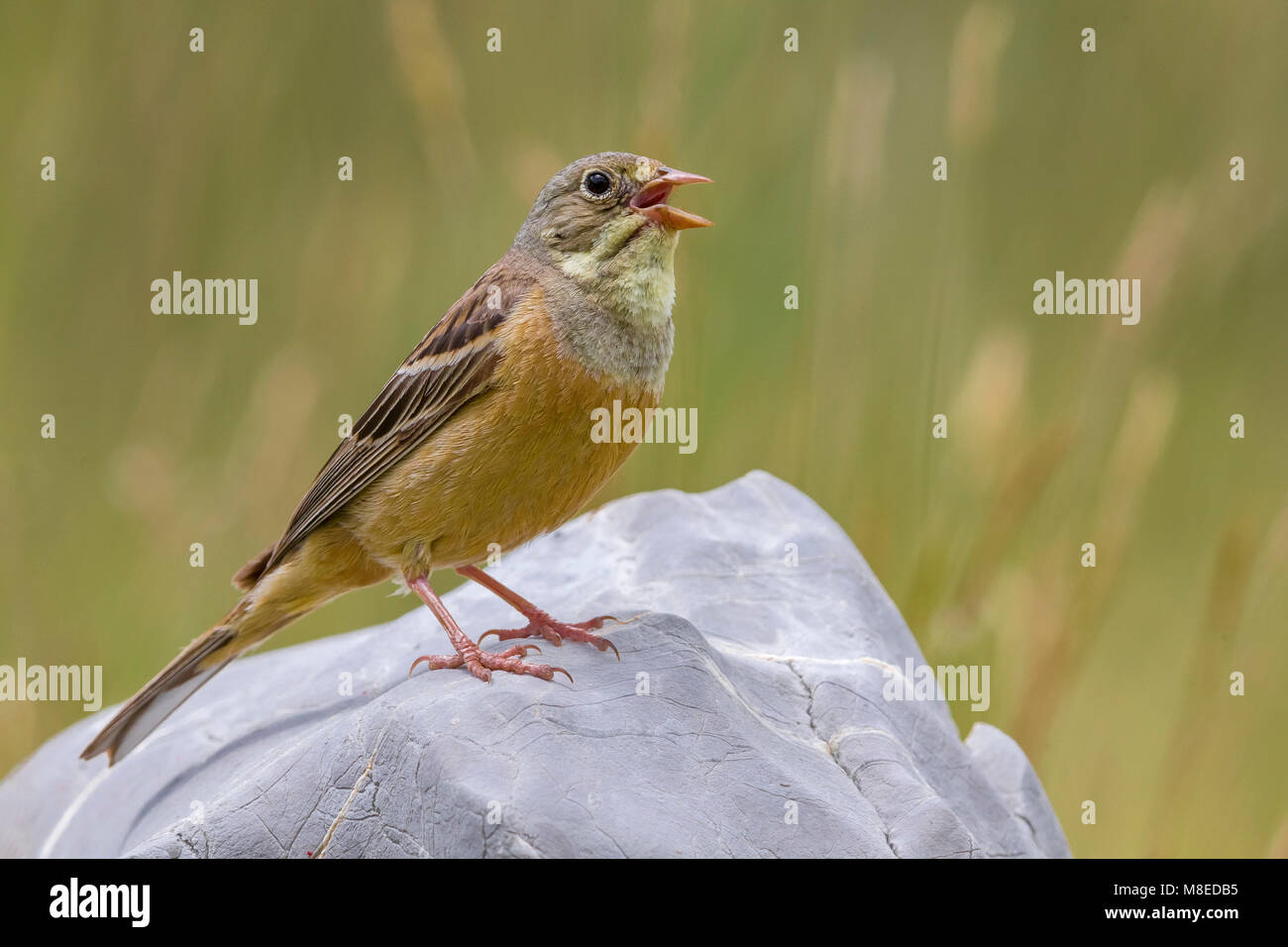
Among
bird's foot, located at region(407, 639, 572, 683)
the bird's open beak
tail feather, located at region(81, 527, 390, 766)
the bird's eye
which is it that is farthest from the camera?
tail feather, located at region(81, 527, 390, 766)

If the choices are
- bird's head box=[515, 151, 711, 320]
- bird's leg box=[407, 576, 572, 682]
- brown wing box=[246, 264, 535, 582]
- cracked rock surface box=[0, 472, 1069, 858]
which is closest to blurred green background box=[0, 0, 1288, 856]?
cracked rock surface box=[0, 472, 1069, 858]

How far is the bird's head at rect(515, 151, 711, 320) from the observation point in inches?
174

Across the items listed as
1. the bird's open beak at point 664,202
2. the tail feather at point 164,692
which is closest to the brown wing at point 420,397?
→ the tail feather at point 164,692

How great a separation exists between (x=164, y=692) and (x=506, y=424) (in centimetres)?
163

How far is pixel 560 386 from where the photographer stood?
4.25 metres

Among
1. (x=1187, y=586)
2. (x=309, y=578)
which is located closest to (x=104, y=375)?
(x=309, y=578)

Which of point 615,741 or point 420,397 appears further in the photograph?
point 420,397

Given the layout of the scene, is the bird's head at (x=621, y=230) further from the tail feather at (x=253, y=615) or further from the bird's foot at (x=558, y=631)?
the tail feather at (x=253, y=615)

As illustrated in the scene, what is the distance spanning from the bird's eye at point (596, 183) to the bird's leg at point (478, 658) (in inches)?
53.5

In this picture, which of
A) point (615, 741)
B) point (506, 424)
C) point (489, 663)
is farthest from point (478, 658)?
point (506, 424)

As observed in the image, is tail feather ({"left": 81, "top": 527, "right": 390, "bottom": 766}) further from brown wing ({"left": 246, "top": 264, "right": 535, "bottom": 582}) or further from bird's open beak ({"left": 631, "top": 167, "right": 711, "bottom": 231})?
bird's open beak ({"left": 631, "top": 167, "right": 711, "bottom": 231})

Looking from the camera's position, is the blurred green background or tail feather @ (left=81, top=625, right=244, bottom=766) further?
the blurred green background

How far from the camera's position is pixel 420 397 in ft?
14.9

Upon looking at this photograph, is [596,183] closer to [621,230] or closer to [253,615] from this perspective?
[621,230]
